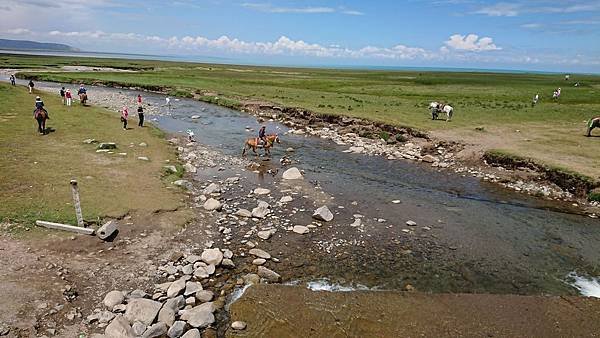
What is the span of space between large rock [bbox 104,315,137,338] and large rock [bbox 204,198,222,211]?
8.64 meters

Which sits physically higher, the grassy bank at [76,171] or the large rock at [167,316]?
the grassy bank at [76,171]

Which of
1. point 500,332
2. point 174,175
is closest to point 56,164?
point 174,175

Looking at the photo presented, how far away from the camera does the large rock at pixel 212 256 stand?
13789 mm

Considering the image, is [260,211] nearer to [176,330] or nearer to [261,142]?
[176,330]

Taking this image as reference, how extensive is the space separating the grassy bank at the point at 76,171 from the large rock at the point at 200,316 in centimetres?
742

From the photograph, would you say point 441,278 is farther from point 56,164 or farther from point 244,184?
point 56,164

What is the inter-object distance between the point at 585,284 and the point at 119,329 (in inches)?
614

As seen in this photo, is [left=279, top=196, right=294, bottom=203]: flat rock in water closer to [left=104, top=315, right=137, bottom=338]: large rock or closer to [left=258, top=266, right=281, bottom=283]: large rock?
[left=258, top=266, right=281, bottom=283]: large rock

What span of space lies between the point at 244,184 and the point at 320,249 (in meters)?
9.00

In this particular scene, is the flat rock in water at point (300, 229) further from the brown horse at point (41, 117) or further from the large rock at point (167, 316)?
the brown horse at point (41, 117)

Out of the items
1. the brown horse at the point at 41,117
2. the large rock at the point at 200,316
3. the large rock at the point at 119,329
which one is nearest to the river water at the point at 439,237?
the large rock at the point at 200,316

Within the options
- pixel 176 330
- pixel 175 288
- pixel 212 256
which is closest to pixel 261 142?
pixel 212 256

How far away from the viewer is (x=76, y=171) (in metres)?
20.8

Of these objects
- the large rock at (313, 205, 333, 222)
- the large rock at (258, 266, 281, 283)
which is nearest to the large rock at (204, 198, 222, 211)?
the large rock at (313, 205, 333, 222)
